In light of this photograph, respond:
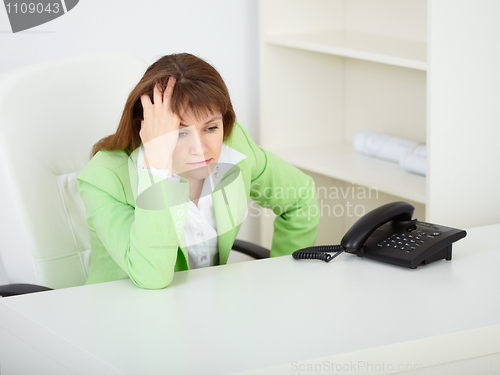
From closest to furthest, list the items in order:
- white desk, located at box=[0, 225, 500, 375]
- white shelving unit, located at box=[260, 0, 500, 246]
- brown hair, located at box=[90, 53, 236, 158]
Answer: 1. white desk, located at box=[0, 225, 500, 375]
2. brown hair, located at box=[90, 53, 236, 158]
3. white shelving unit, located at box=[260, 0, 500, 246]

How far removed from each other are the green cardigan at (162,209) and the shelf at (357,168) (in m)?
0.31

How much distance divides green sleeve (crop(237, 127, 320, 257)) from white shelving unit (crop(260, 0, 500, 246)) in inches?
11.6

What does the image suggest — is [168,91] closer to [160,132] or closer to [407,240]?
[160,132]

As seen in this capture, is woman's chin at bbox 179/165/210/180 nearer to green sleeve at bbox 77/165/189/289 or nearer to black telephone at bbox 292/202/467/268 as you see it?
green sleeve at bbox 77/165/189/289

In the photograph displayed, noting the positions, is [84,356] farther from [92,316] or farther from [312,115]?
[312,115]

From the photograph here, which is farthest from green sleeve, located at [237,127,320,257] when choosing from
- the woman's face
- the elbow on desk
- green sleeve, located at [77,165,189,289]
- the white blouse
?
the elbow on desk

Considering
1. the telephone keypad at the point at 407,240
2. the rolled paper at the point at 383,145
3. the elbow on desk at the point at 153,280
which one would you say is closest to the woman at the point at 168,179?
the elbow on desk at the point at 153,280

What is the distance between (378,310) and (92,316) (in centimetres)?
44

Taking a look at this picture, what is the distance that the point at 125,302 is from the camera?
2.91 ft

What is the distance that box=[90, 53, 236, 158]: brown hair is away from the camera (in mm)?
1037

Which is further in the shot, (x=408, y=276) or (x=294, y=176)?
(x=294, y=176)

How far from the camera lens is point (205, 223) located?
3.96 feet

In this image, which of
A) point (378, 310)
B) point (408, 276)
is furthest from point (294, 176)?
point (378, 310)

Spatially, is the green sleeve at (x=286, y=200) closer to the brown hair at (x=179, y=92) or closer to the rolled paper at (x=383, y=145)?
the brown hair at (x=179, y=92)
